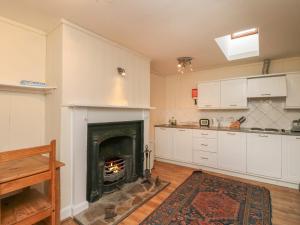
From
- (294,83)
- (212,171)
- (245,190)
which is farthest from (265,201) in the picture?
(294,83)

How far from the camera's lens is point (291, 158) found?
9.63ft

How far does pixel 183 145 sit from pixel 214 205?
6.03 feet

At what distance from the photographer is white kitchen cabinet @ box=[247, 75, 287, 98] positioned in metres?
3.24

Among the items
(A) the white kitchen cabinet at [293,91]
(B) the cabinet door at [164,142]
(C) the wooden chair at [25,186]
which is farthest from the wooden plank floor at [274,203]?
(A) the white kitchen cabinet at [293,91]

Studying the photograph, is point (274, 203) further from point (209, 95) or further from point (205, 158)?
point (209, 95)

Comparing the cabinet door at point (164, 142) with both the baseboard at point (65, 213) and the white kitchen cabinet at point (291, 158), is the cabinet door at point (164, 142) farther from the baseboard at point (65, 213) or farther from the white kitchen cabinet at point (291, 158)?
the baseboard at point (65, 213)

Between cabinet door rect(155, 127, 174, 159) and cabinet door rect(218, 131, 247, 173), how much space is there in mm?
1237

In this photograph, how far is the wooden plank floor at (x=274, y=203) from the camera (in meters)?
2.05

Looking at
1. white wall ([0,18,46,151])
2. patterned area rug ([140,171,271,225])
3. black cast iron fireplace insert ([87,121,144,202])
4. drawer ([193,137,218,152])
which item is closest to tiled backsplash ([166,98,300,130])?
drawer ([193,137,218,152])

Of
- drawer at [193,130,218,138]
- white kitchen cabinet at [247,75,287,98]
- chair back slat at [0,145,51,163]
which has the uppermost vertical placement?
→ white kitchen cabinet at [247,75,287,98]

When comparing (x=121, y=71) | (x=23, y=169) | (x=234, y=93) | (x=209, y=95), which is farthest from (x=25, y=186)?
(x=234, y=93)

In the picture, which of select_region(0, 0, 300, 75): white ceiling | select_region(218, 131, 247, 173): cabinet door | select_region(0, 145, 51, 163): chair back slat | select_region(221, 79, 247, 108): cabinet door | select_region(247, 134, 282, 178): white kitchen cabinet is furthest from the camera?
select_region(221, 79, 247, 108): cabinet door

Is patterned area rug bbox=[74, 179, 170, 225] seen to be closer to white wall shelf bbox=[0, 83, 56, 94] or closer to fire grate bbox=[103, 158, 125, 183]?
fire grate bbox=[103, 158, 125, 183]

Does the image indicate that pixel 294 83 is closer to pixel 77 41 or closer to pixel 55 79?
pixel 77 41
